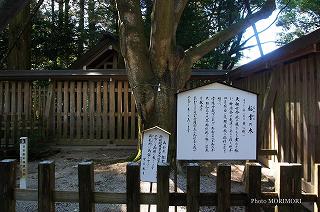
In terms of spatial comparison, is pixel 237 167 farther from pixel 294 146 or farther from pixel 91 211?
pixel 91 211

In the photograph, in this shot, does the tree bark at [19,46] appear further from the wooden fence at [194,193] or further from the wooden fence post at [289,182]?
the wooden fence post at [289,182]

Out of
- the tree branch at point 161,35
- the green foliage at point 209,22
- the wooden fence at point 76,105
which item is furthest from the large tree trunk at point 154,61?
the green foliage at point 209,22

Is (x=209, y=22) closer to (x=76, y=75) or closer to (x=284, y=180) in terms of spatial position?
(x=76, y=75)

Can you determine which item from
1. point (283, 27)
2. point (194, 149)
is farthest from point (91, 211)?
point (283, 27)

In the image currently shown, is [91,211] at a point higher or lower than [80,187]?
lower

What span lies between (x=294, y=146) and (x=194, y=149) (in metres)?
3.23

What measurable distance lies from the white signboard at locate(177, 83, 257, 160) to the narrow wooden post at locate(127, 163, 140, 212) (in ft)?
2.58

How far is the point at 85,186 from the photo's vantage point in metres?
2.86

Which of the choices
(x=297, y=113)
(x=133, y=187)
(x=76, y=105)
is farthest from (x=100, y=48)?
(x=133, y=187)

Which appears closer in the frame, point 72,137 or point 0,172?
point 0,172

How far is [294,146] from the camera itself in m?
6.14

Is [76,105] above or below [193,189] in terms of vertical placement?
above

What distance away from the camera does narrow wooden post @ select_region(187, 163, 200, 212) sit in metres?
2.85

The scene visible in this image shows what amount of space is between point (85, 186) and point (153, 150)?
0.98 meters
